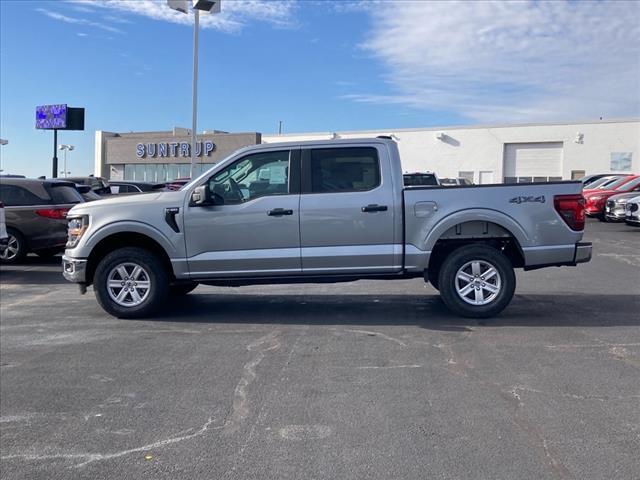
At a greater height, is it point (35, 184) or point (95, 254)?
point (35, 184)

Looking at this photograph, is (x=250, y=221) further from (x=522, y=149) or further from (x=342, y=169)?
(x=522, y=149)

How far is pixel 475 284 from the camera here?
25.6 ft

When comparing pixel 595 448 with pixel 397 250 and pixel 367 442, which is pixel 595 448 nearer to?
pixel 367 442

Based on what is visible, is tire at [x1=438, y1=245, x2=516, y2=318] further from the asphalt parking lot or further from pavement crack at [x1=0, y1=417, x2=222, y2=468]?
pavement crack at [x1=0, y1=417, x2=222, y2=468]

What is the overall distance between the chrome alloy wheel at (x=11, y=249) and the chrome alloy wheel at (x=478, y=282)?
9.85 m

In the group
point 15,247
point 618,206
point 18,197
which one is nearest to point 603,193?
point 618,206

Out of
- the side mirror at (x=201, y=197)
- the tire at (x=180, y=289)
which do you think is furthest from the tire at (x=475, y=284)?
the tire at (x=180, y=289)

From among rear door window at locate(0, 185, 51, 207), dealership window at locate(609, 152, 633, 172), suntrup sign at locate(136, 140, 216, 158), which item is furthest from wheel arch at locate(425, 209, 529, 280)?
suntrup sign at locate(136, 140, 216, 158)

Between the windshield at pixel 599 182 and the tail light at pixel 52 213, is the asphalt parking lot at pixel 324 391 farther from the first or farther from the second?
the windshield at pixel 599 182

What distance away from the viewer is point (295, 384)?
5.57m

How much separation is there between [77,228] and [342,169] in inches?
134

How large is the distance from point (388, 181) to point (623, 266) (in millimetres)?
6923

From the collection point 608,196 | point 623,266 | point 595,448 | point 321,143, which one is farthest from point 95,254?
point 608,196

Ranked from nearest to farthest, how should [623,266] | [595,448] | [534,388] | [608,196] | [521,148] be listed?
A: 1. [595,448]
2. [534,388]
3. [623,266]
4. [608,196]
5. [521,148]
